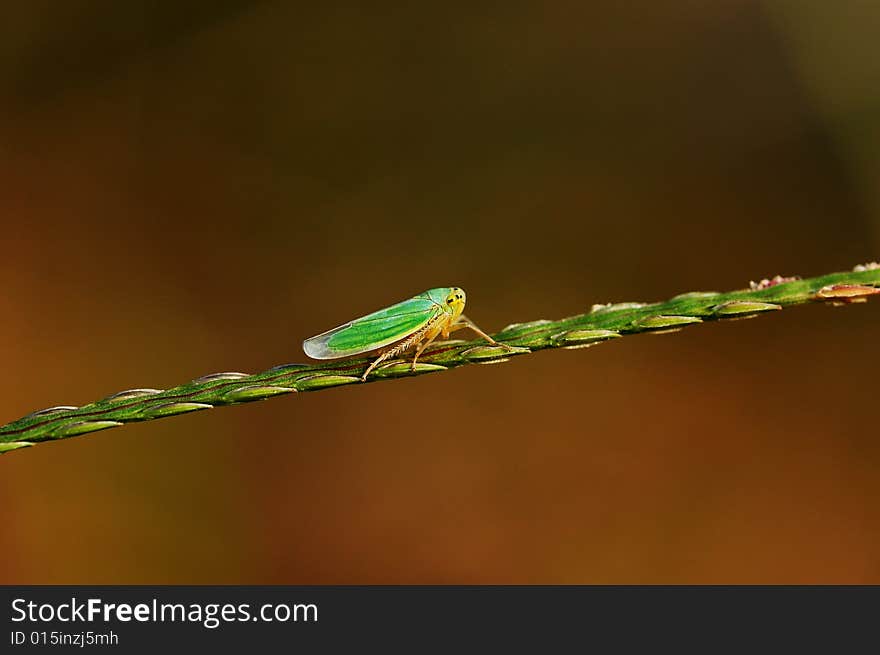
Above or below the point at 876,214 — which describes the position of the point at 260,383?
below

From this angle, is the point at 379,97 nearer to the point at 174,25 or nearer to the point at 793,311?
the point at 174,25

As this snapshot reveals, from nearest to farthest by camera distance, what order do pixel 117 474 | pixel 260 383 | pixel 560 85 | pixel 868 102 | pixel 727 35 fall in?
1. pixel 260 383
2. pixel 868 102
3. pixel 117 474
4. pixel 727 35
5. pixel 560 85

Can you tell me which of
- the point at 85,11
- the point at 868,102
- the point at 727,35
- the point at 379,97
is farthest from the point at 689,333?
the point at 85,11

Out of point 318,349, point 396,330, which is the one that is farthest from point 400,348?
point 318,349

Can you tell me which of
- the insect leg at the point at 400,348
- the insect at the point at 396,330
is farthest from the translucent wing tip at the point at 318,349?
the insect leg at the point at 400,348

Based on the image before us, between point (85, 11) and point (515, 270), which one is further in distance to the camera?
point (515, 270)

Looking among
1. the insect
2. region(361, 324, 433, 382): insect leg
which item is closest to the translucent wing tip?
the insect

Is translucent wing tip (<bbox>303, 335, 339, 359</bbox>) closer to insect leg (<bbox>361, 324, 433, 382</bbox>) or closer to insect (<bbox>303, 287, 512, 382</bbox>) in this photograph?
insect (<bbox>303, 287, 512, 382</bbox>)
